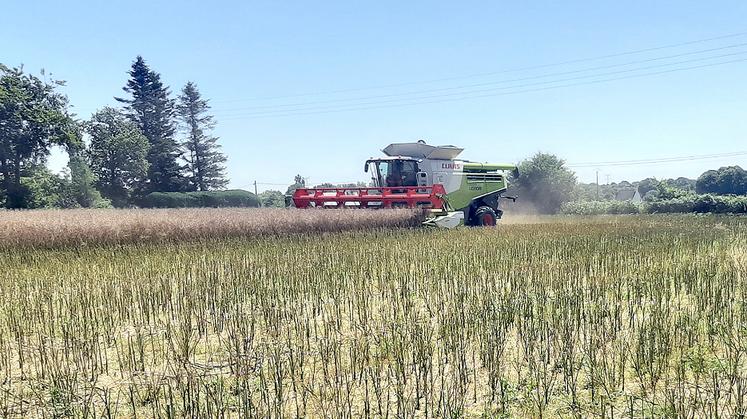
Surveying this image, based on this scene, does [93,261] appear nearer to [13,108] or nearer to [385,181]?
[385,181]

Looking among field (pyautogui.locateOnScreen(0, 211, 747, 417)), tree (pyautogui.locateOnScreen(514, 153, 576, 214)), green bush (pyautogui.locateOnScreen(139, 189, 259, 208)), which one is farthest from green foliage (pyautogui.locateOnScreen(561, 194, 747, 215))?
green bush (pyautogui.locateOnScreen(139, 189, 259, 208))

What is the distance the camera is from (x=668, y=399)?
2.92 meters

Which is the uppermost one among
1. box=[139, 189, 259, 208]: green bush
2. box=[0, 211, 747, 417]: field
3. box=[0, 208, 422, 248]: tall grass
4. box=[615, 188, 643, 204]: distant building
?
box=[139, 189, 259, 208]: green bush

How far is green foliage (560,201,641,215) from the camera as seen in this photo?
39.6 meters

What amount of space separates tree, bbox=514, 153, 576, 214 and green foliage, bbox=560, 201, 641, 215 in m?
4.61

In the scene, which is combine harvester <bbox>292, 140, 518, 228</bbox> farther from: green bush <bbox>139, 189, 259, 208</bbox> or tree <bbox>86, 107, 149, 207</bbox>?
tree <bbox>86, 107, 149, 207</bbox>

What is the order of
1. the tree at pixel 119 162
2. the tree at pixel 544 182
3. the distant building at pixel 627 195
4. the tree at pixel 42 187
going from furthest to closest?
the distant building at pixel 627 195
the tree at pixel 544 182
the tree at pixel 119 162
the tree at pixel 42 187

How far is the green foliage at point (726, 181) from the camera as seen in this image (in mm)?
80438

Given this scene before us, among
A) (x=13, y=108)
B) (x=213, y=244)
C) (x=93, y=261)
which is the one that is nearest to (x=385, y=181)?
(x=213, y=244)

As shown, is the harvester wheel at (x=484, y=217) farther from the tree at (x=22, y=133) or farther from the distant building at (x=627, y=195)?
the distant building at (x=627, y=195)

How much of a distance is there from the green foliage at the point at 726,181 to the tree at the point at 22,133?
88.7 metres

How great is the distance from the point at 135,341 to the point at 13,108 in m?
37.6

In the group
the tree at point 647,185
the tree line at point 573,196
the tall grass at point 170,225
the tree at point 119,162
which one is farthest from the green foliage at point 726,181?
the tall grass at point 170,225

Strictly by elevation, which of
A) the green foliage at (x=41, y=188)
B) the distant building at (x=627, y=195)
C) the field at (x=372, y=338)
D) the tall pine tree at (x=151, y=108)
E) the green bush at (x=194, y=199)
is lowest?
the distant building at (x=627, y=195)
